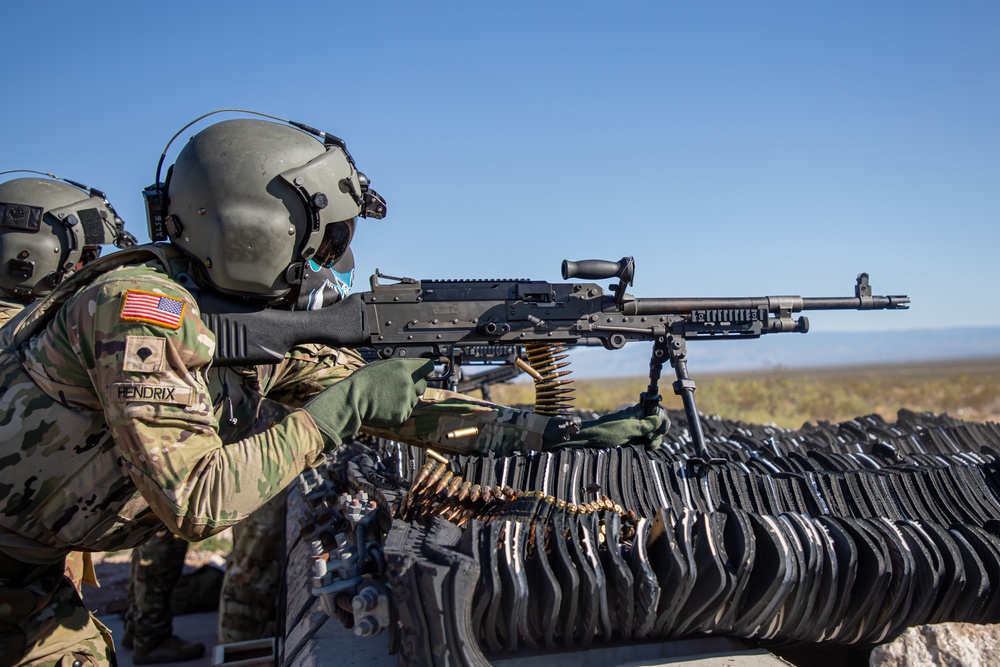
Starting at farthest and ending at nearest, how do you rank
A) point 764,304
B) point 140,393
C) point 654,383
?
point 764,304, point 654,383, point 140,393

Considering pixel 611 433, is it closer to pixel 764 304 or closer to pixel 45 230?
pixel 764 304

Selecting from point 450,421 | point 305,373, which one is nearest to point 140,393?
point 305,373

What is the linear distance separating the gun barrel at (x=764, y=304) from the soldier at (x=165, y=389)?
186 centimetres

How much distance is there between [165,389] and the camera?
254 centimetres

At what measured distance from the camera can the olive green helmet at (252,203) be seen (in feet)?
9.74

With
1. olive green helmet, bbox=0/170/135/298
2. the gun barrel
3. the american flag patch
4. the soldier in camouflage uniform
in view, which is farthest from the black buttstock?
olive green helmet, bbox=0/170/135/298

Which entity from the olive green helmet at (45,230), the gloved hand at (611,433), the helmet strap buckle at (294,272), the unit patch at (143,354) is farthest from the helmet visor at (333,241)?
the olive green helmet at (45,230)

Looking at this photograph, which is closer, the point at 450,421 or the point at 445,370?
the point at 450,421

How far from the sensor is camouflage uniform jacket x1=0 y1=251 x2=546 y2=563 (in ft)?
8.26

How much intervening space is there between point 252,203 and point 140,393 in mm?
826

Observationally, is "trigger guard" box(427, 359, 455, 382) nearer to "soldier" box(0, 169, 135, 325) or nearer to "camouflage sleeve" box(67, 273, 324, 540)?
"camouflage sleeve" box(67, 273, 324, 540)

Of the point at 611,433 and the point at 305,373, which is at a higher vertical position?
the point at 305,373

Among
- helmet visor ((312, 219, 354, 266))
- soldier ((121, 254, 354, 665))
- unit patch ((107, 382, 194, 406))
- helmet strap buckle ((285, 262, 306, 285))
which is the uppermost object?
helmet visor ((312, 219, 354, 266))

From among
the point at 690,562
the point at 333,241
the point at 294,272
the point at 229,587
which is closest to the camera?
the point at 690,562
